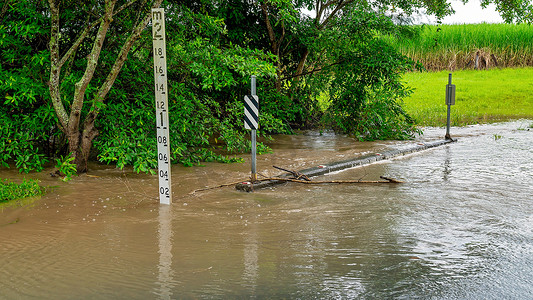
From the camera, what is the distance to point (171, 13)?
1191 cm

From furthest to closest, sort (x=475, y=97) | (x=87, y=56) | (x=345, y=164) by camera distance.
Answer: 1. (x=475, y=97)
2. (x=345, y=164)
3. (x=87, y=56)

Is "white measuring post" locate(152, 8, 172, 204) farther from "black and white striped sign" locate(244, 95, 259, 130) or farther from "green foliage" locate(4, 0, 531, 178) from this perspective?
"green foliage" locate(4, 0, 531, 178)

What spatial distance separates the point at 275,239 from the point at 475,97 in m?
23.1

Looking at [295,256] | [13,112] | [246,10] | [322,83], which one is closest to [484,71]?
[322,83]

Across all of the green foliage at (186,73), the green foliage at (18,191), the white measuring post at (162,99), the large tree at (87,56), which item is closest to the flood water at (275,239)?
the green foliage at (18,191)

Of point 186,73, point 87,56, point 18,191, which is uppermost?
point 87,56

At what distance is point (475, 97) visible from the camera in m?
26.9

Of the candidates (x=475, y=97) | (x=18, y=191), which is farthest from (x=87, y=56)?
(x=475, y=97)

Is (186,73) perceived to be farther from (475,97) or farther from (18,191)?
(475,97)

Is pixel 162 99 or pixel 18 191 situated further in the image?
pixel 18 191

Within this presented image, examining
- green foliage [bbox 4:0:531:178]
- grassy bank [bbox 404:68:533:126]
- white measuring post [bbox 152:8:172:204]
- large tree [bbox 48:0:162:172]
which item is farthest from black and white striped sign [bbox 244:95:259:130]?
grassy bank [bbox 404:68:533:126]

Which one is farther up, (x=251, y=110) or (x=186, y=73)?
(x=186, y=73)

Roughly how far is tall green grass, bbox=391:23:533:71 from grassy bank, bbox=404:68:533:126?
130 cm

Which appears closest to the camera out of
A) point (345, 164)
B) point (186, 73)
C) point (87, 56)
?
point (87, 56)
